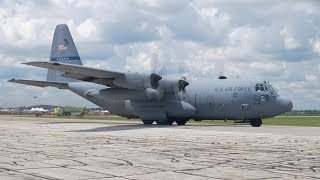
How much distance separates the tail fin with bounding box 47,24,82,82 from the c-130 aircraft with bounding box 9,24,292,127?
5512 millimetres

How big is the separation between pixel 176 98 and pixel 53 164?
2692 centimetres

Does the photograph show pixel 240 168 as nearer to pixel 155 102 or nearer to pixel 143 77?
pixel 143 77

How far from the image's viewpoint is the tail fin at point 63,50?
46062 millimetres

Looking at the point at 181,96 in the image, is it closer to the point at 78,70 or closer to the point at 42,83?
→ the point at 78,70

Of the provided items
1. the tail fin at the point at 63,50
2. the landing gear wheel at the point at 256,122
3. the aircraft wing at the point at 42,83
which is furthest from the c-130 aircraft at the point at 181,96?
the tail fin at the point at 63,50

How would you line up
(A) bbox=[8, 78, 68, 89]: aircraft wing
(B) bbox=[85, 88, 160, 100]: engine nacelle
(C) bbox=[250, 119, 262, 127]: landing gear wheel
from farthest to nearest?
(A) bbox=[8, 78, 68, 89]: aircraft wing, (C) bbox=[250, 119, 262, 127]: landing gear wheel, (B) bbox=[85, 88, 160, 100]: engine nacelle

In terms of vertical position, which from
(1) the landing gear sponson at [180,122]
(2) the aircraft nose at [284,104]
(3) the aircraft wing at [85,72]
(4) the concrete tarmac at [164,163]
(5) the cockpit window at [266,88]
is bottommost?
(4) the concrete tarmac at [164,163]

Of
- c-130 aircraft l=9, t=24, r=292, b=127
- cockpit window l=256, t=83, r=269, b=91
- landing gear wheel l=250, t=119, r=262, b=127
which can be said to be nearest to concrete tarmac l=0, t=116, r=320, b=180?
c-130 aircraft l=9, t=24, r=292, b=127

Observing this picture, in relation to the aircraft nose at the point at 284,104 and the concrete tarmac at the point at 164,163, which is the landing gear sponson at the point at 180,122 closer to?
the aircraft nose at the point at 284,104

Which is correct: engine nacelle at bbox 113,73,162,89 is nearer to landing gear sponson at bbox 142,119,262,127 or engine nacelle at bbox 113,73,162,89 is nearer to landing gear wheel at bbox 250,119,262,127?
landing gear sponson at bbox 142,119,262,127

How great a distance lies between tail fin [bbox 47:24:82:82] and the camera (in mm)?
46062

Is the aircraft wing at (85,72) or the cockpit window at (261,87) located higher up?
the aircraft wing at (85,72)

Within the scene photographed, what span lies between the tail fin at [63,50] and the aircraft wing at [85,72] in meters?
9.62

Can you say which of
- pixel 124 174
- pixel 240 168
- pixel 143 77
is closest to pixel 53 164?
pixel 124 174
